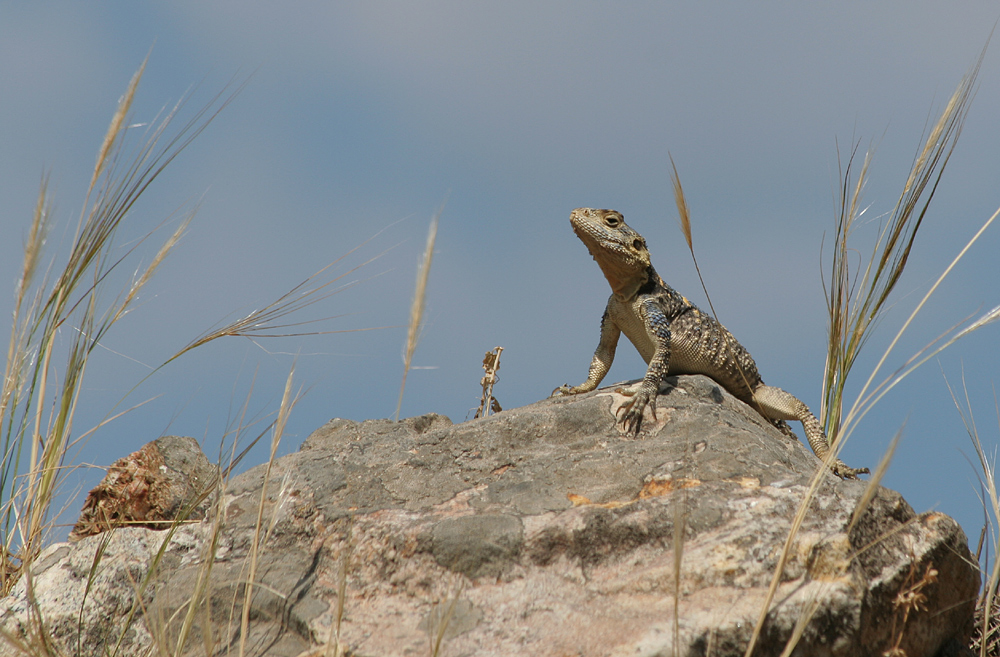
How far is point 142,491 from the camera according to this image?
3.67 metres

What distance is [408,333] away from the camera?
376 centimetres

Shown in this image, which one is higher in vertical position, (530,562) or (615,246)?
(615,246)

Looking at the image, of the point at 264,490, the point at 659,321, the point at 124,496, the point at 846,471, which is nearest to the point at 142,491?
the point at 124,496

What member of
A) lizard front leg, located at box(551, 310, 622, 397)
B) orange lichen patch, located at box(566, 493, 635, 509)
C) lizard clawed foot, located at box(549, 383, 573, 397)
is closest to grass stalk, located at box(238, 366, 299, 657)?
orange lichen patch, located at box(566, 493, 635, 509)

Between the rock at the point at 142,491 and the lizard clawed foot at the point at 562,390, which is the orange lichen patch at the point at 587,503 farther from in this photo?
the lizard clawed foot at the point at 562,390

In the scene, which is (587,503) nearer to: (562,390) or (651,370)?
(651,370)

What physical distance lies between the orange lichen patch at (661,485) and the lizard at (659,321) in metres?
1.90

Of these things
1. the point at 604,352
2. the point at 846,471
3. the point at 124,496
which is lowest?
the point at 846,471

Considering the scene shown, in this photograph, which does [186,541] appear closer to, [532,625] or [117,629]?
[117,629]

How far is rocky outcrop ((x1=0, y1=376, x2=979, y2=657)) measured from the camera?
2316mm

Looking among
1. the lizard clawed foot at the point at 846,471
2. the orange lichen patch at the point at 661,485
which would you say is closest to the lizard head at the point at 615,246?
the lizard clawed foot at the point at 846,471

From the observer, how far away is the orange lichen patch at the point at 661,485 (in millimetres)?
2846

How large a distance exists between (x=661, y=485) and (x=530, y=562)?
62 centimetres

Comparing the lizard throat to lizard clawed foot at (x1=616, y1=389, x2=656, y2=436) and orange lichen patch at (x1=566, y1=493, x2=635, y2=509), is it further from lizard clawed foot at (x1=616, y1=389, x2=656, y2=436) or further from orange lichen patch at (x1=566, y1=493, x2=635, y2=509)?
orange lichen patch at (x1=566, y1=493, x2=635, y2=509)
